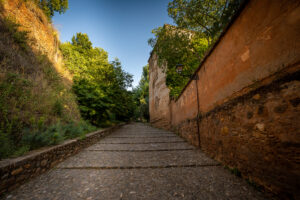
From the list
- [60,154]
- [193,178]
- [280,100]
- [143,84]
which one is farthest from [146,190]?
[143,84]

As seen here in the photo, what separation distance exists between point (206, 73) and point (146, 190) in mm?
3813

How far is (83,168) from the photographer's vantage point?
3012 millimetres

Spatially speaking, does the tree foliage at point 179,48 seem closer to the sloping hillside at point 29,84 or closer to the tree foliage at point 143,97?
the sloping hillside at point 29,84

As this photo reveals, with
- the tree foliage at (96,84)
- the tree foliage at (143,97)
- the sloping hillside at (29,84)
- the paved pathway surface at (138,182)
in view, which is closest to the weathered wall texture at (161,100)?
the tree foliage at (96,84)

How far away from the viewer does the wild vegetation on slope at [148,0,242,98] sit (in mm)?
7016

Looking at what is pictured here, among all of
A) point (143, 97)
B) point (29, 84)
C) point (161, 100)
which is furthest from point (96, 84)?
point (143, 97)

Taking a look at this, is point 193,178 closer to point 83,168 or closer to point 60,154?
point 83,168

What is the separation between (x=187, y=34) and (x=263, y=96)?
26.3 ft

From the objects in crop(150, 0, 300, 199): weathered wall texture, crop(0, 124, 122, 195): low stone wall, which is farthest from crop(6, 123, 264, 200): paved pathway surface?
crop(150, 0, 300, 199): weathered wall texture

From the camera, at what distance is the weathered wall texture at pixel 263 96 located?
58.3 inches

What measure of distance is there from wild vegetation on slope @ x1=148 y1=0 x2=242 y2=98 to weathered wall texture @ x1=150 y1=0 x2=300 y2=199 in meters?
5.27

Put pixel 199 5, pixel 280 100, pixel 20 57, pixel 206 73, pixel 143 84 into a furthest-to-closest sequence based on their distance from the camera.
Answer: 1. pixel 143 84
2. pixel 199 5
3. pixel 20 57
4. pixel 206 73
5. pixel 280 100

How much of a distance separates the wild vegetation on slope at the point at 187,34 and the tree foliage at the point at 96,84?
15.8 ft

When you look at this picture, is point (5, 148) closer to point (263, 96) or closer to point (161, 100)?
point (263, 96)
